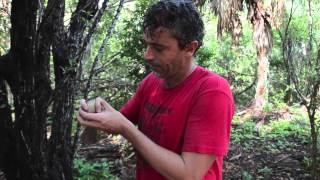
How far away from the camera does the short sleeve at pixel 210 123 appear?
1615mm

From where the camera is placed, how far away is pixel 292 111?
365 inches

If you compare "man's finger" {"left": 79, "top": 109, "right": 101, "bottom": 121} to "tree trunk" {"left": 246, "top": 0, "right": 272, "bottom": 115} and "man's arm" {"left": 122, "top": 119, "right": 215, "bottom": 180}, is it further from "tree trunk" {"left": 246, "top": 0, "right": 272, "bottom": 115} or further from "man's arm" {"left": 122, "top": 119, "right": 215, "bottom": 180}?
"tree trunk" {"left": 246, "top": 0, "right": 272, "bottom": 115}

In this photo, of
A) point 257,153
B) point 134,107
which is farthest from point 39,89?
point 257,153

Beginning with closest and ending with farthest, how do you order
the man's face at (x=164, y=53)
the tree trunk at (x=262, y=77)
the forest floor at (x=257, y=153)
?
1. the man's face at (x=164, y=53)
2. the forest floor at (x=257, y=153)
3. the tree trunk at (x=262, y=77)

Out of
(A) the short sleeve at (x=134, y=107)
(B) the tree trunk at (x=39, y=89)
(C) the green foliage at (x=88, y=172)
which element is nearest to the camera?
(A) the short sleeve at (x=134, y=107)

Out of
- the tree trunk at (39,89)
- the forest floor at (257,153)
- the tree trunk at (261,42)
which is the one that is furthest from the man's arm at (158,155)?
the tree trunk at (261,42)

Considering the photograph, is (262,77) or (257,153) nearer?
(257,153)

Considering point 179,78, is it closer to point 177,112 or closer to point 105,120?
point 177,112

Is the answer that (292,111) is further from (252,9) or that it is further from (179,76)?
(179,76)

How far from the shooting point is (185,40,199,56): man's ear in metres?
1.73

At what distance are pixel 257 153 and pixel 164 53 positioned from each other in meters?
4.96

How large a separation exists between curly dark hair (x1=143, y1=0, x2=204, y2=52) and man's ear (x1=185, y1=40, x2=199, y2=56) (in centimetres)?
1

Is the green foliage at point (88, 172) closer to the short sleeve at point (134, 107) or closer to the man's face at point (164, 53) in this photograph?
the short sleeve at point (134, 107)

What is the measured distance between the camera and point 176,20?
1.70m
